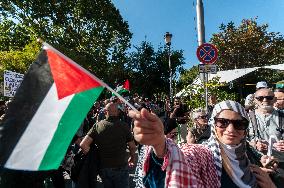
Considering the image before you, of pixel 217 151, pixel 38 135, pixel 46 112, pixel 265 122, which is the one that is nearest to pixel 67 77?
pixel 46 112

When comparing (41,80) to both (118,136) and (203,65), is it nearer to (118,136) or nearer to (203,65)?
(118,136)

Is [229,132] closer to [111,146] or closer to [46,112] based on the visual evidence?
[46,112]

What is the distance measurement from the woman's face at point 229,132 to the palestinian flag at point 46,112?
107 cm

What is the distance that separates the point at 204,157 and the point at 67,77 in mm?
972

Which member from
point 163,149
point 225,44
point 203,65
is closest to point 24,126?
point 163,149

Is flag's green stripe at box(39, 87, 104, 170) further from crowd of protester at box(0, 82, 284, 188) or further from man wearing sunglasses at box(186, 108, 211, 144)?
man wearing sunglasses at box(186, 108, 211, 144)

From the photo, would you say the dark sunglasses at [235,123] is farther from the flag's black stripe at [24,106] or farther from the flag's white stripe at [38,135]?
the flag's black stripe at [24,106]

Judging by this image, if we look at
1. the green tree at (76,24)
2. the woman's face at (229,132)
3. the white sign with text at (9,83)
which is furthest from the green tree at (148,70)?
the woman's face at (229,132)

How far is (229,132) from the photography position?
3076 millimetres

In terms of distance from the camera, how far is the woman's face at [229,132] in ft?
10.0

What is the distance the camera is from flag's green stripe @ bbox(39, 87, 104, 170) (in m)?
2.45

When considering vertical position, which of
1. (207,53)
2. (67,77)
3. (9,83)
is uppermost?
(207,53)

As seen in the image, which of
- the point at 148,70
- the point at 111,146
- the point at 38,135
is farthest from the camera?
the point at 148,70

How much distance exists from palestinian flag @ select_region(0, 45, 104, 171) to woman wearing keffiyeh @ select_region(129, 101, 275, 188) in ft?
1.60
